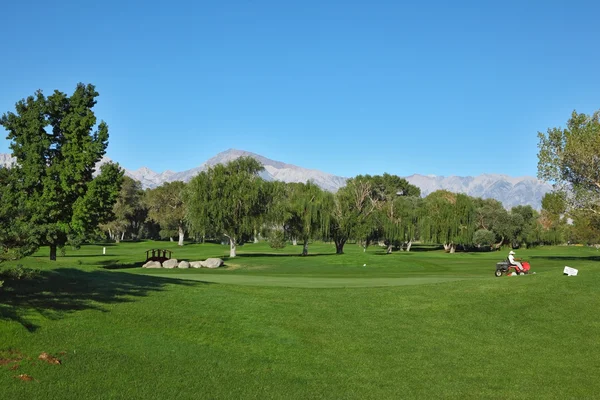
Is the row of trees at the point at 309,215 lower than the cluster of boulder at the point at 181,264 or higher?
higher

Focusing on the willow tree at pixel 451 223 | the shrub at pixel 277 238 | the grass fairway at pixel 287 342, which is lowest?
the grass fairway at pixel 287 342

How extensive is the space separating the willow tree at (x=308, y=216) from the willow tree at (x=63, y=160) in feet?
103

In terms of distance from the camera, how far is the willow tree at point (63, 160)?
41.1 m

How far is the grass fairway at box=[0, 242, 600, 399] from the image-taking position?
10844 mm

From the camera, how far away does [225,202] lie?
201 feet

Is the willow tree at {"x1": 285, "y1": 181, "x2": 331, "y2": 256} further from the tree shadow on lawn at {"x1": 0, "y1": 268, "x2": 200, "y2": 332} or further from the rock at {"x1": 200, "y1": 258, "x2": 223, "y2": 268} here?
the tree shadow on lawn at {"x1": 0, "y1": 268, "x2": 200, "y2": 332}

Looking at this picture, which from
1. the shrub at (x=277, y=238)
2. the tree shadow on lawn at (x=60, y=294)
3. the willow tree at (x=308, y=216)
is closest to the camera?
the tree shadow on lawn at (x=60, y=294)

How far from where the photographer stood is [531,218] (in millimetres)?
125062

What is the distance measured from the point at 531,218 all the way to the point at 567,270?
109 m

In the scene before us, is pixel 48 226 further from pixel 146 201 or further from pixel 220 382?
pixel 146 201

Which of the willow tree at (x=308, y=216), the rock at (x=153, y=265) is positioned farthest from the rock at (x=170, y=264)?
the willow tree at (x=308, y=216)

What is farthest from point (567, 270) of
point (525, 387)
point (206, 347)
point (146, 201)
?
point (146, 201)

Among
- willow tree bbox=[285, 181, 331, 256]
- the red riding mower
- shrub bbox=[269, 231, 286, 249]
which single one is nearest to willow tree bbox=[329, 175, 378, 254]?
willow tree bbox=[285, 181, 331, 256]

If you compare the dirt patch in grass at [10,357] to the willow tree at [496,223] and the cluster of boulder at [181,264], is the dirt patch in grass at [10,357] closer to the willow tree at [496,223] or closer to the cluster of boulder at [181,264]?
the cluster of boulder at [181,264]
